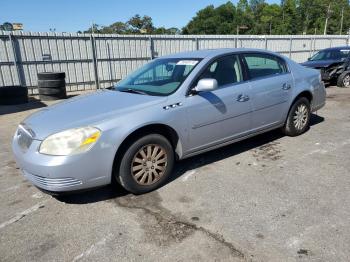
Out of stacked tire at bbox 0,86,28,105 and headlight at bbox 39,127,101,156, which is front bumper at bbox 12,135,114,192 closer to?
headlight at bbox 39,127,101,156

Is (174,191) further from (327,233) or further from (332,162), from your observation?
(332,162)

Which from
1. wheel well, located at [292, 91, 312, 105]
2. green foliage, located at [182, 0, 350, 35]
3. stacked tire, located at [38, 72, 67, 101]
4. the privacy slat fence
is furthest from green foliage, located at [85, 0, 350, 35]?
wheel well, located at [292, 91, 312, 105]

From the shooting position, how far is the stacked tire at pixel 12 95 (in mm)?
10133

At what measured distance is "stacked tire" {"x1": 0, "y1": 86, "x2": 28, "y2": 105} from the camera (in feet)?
33.2

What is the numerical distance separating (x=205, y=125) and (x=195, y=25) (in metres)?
110

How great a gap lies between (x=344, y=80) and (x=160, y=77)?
30.7 ft

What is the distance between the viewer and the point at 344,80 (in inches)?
453

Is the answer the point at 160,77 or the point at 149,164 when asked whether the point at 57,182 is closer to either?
the point at 149,164

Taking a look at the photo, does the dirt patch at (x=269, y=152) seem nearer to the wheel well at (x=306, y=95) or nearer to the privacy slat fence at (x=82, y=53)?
the wheel well at (x=306, y=95)

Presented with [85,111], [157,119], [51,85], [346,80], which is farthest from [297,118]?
[51,85]

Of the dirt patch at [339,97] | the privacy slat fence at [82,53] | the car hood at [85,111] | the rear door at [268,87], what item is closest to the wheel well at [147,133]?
the car hood at [85,111]

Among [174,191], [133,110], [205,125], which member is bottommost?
[174,191]

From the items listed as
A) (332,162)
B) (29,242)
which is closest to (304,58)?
(332,162)

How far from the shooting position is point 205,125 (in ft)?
13.7
